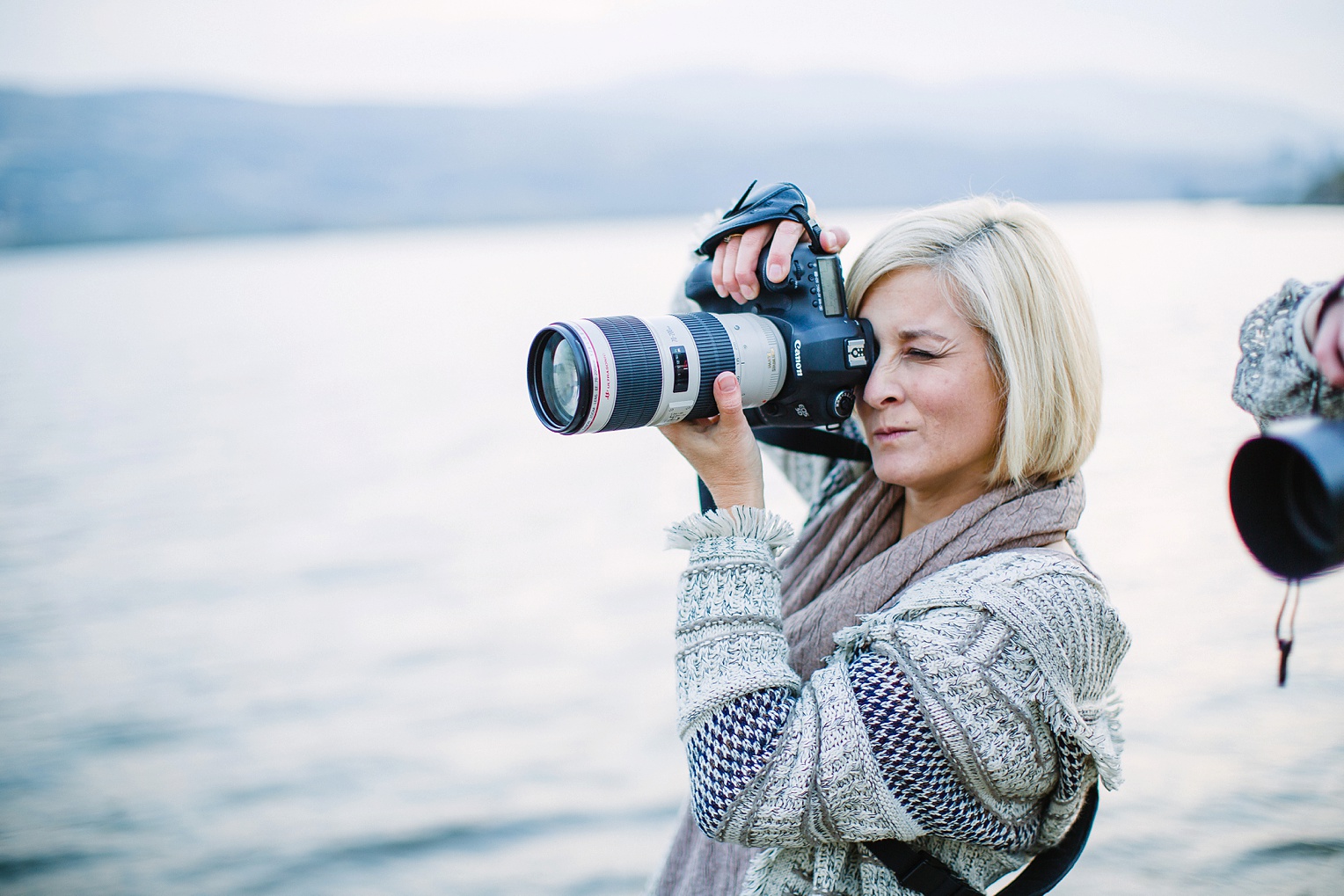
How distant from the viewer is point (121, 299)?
2058 centimetres

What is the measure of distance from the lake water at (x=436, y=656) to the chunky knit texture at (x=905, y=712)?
183 cm

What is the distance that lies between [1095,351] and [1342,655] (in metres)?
2.96

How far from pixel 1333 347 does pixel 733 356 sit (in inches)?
28.3

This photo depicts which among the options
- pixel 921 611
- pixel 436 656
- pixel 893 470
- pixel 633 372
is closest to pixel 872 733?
pixel 921 611

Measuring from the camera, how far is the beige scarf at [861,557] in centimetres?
126

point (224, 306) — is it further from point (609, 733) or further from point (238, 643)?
point (609, 733)

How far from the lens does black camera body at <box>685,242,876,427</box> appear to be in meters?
1.38

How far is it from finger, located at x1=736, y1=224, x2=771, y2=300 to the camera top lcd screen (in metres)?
0.09

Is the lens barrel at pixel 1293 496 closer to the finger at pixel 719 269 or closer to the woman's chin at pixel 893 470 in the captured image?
the woman's chin at pixel 893 470

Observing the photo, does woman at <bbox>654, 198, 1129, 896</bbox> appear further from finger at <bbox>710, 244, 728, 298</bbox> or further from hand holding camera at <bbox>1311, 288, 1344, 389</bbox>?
hand holding camera at <bbox>1311, 288, 1344, 389</bbox>

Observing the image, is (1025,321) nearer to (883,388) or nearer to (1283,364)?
(883,388)

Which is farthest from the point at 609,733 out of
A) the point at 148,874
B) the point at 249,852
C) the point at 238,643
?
the point at 238,643

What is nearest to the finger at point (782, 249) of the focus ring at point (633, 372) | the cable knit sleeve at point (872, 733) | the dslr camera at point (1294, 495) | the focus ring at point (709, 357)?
the focus ring at point (709, 357)

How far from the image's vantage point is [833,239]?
4.67 feet
